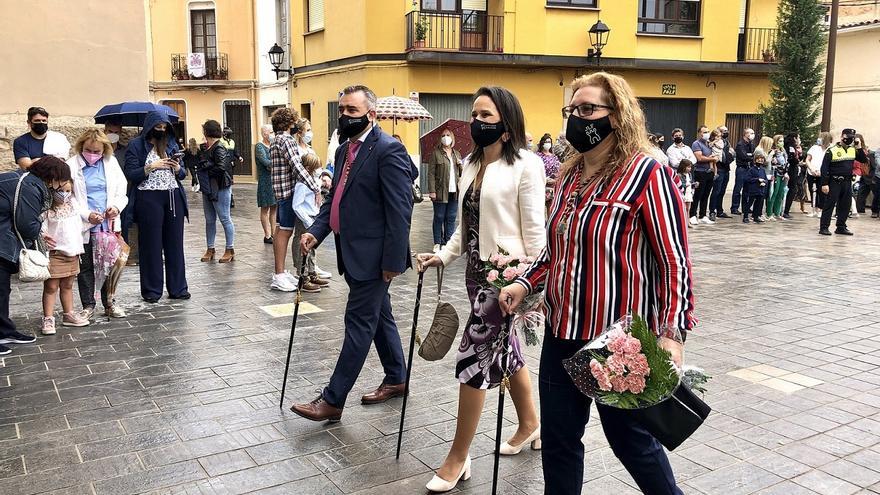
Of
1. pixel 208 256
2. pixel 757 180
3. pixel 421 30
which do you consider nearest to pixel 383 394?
pixel 208 256

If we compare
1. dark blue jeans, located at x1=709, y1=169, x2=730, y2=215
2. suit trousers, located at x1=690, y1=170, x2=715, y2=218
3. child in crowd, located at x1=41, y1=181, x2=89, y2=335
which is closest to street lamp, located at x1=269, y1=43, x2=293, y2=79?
suit trousers, located at x1=690, y1=170, x2=715, y2=218

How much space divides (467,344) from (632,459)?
46.1 inches

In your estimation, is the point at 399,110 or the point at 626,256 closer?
the point at 626,256

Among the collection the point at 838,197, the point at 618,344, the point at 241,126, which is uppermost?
the point at 241,126

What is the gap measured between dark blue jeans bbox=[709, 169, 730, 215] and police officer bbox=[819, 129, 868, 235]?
2656mm

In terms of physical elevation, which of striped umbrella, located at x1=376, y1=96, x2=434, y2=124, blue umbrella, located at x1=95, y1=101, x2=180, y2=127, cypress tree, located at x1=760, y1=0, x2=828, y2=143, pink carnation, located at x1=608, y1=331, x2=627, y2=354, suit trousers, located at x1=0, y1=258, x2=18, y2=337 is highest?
cypress tree, located at x1=760, y1=0, x2=828, y2=143

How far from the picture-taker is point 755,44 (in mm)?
24078

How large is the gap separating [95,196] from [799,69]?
65.6 ft

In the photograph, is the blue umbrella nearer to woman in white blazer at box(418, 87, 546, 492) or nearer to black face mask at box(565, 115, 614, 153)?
woman in white blazer at box(418, 87, 546, 492)

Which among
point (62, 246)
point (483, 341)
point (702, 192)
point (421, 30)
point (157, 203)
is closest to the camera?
point (483, 341)

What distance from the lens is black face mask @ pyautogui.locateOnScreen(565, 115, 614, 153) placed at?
2877 mm

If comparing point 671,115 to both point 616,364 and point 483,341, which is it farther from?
point 616,364

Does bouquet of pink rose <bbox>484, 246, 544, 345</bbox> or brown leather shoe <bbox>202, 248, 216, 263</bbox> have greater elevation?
bouquet of pink rose <bbox>484, 246, 544, 345</bbox>

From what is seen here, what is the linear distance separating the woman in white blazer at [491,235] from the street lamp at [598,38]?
18196 mm
